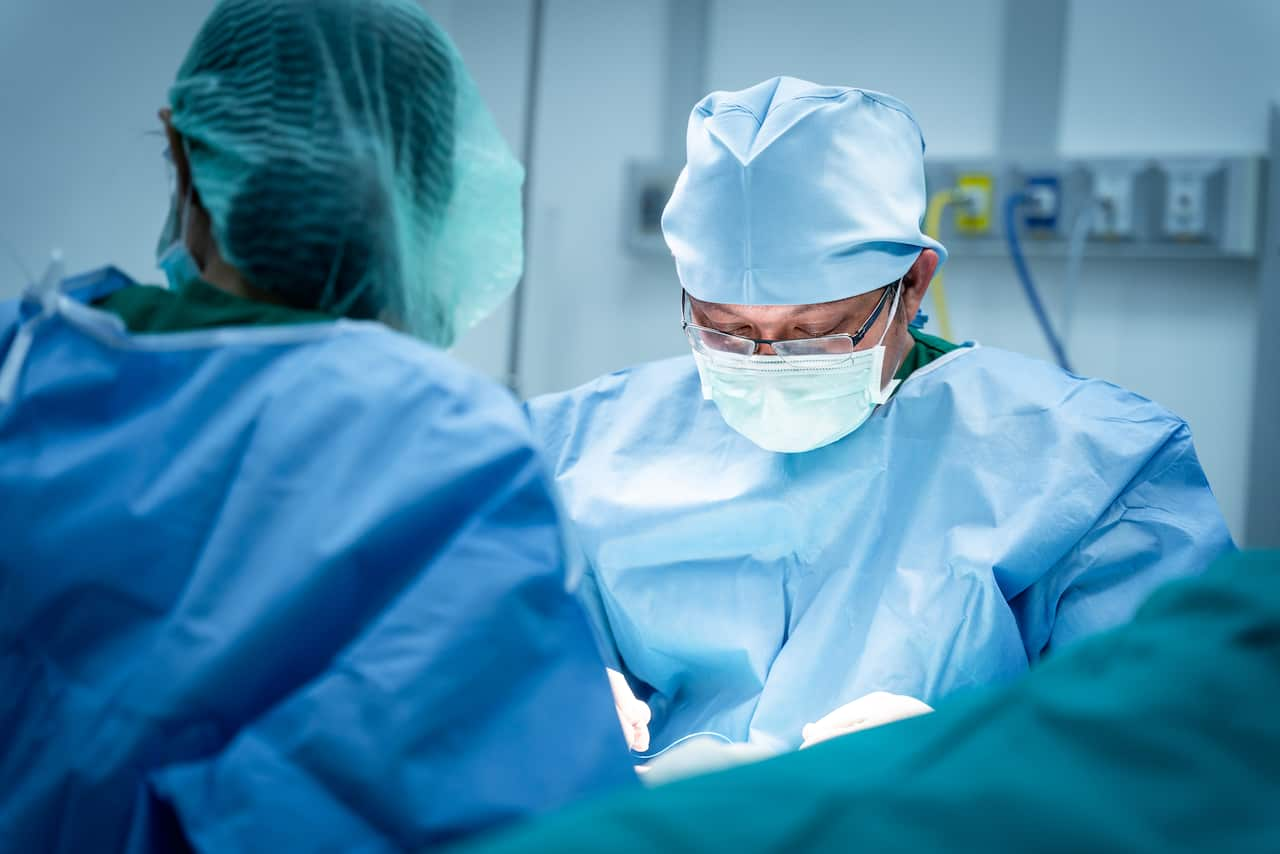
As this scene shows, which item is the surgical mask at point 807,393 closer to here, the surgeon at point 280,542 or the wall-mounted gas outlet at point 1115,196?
the surgeon at point 280,542

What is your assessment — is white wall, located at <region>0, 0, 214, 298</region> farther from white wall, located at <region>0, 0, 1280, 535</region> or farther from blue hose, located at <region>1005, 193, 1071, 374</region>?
blue hose, located at <region>1005, 193, 1071, 374</region>

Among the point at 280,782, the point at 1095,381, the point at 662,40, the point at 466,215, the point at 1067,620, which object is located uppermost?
the point at 662,40

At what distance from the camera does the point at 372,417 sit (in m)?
0.70

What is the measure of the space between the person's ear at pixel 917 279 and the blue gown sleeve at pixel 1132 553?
341 millimetres

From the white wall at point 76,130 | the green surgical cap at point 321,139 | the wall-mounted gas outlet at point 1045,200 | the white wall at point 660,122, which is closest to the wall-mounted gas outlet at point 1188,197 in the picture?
the white wall at point 660,122

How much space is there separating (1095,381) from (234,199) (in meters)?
0.98

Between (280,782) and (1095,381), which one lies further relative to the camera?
(1095,381)

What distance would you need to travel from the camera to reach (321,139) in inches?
30.7

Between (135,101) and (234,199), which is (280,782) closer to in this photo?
(234,199)

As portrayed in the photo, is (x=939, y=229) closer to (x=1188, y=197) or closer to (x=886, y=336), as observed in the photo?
(x=1188, y=197)

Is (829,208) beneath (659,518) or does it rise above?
above

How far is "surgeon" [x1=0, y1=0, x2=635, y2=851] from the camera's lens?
0.62 meters

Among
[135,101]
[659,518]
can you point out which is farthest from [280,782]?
[135,101]

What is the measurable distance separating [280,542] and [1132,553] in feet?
2.81
